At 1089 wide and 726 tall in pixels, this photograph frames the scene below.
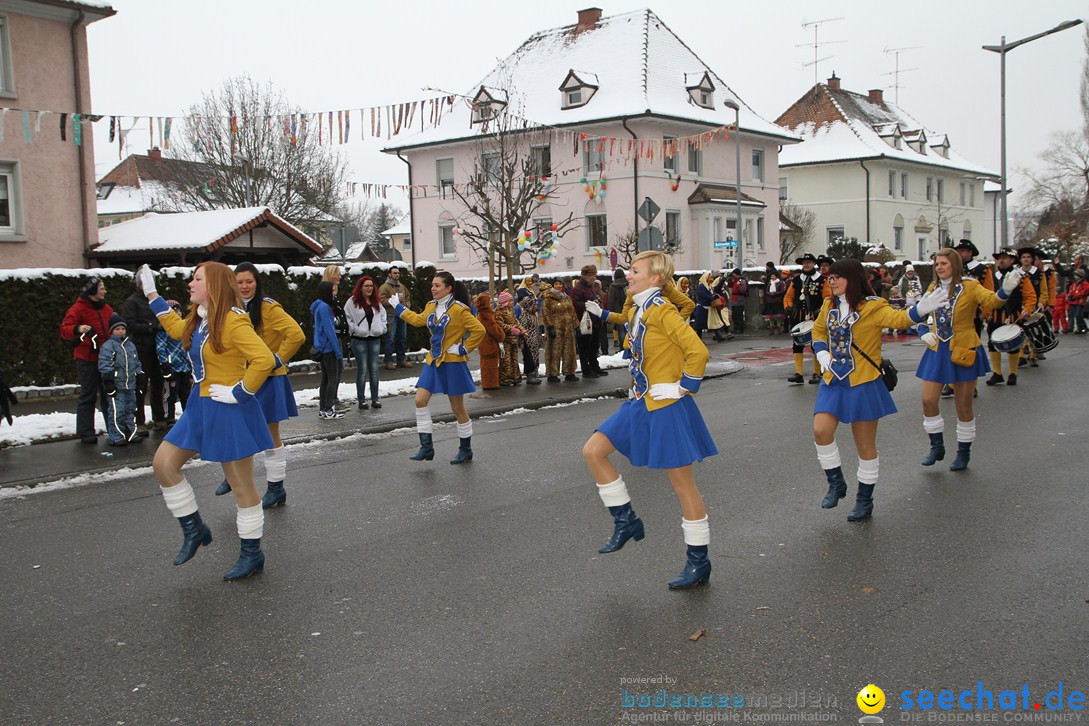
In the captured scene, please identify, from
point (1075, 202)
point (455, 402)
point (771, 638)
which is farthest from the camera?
point (1075, 202)

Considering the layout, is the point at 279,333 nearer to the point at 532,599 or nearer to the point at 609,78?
the point at 532,599

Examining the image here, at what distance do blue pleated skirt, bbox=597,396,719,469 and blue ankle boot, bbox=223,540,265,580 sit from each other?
7.19 ft

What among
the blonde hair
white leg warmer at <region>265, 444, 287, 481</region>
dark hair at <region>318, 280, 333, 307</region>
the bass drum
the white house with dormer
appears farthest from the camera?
the white house with dormer

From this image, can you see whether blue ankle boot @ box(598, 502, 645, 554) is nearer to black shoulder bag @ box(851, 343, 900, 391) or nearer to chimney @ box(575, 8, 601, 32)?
black shoulder bag @ box(851, 343, 900, 391)

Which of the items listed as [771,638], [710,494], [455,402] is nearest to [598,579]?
[771,638]

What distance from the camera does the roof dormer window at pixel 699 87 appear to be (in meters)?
44.7

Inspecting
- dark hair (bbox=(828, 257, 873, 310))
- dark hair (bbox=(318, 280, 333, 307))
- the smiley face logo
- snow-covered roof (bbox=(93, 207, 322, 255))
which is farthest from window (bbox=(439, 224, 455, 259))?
the smiley face logo

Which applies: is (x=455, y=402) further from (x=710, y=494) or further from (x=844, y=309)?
(x=844, y=309)

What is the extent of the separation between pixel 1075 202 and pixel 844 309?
68.2 m

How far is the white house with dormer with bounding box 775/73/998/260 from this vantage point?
5884 centimetres

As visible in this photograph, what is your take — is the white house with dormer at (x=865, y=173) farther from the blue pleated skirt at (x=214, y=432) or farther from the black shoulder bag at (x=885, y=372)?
the blue pleated skirt at (x=214, y=432)

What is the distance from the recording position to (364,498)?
26.2 feet

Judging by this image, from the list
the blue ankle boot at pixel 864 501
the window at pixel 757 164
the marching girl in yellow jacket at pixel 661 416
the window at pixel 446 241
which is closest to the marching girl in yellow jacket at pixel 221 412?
the marching girl in yellow jacket at pixel 661 416

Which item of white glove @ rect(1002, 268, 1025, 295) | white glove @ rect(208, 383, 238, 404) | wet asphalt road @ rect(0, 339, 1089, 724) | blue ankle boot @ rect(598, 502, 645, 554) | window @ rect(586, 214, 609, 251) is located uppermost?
window @ rect(586, 214, 609, 251)
